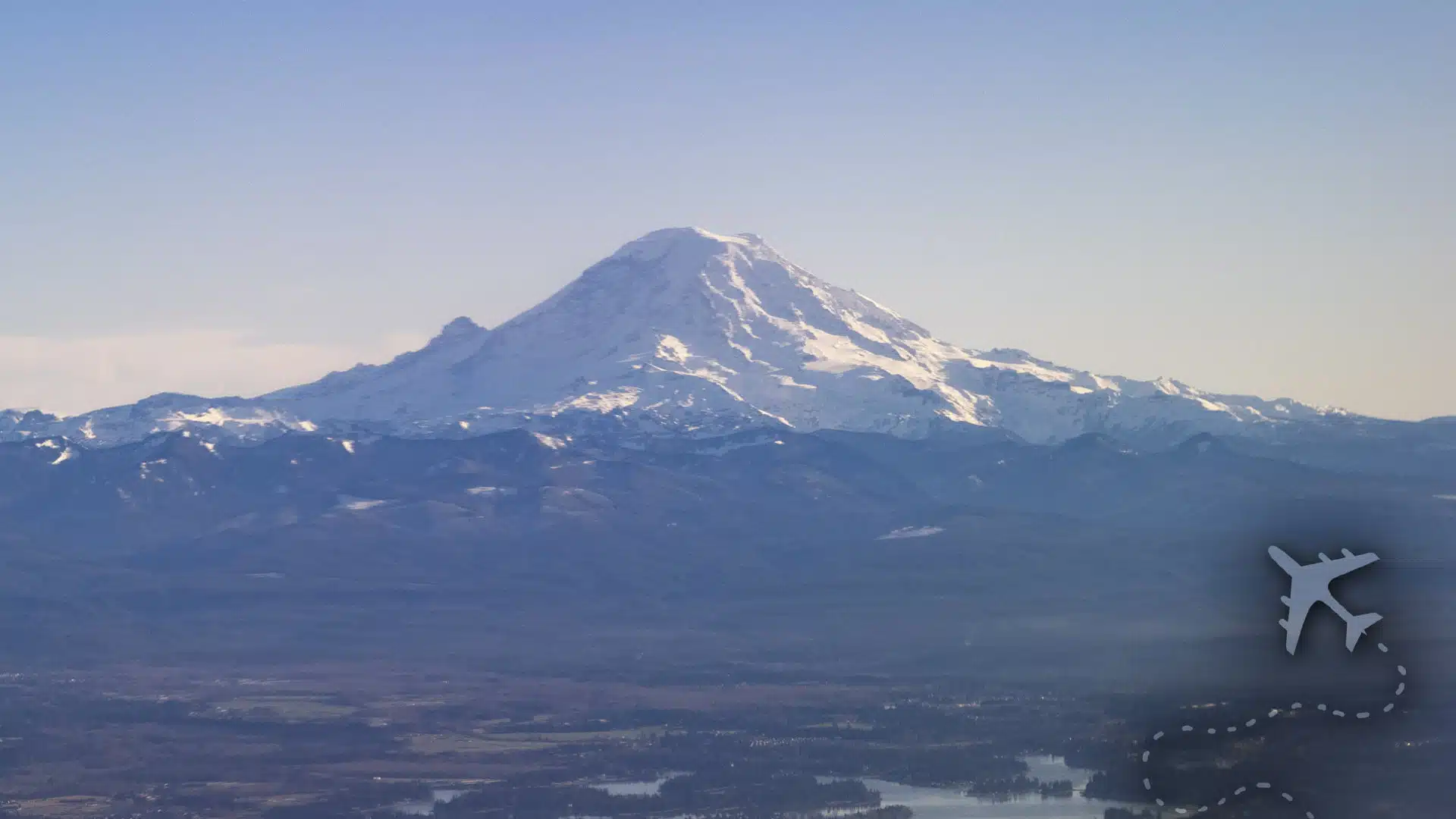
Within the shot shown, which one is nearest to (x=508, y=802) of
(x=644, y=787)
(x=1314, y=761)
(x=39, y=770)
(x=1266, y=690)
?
(x=644, y=787)

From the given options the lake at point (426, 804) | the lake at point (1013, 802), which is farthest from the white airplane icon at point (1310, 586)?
the lake at point (426, 804)

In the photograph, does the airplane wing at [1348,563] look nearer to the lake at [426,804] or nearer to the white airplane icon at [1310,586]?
the white airplane icon at [1310,586]

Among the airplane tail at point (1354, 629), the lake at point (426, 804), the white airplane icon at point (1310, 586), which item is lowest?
the lake at point (426, 804)

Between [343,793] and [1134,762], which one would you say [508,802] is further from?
[1134,762]

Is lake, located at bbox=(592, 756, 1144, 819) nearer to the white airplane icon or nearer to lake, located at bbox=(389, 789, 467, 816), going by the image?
lake, located at bbox=(389, 789, 467, 816)

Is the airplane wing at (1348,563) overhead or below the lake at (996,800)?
overhead

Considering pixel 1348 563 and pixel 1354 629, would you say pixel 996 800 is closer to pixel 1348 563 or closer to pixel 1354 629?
pixel 1354 629

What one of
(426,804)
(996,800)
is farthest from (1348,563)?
(426,804)

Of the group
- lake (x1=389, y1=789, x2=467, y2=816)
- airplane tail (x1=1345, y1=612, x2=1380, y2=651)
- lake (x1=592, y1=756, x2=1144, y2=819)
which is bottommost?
lake (x1=389, y1=789, x2=467, y2=816)

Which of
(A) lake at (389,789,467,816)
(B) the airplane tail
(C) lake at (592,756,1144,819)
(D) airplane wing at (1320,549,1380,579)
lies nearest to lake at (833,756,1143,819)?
(C) lake at (592,756,1144,819)

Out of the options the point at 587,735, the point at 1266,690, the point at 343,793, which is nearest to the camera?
the point at 1266,690

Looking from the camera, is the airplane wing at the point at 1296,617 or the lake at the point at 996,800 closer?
the airplane wing at the point at 1296,617
